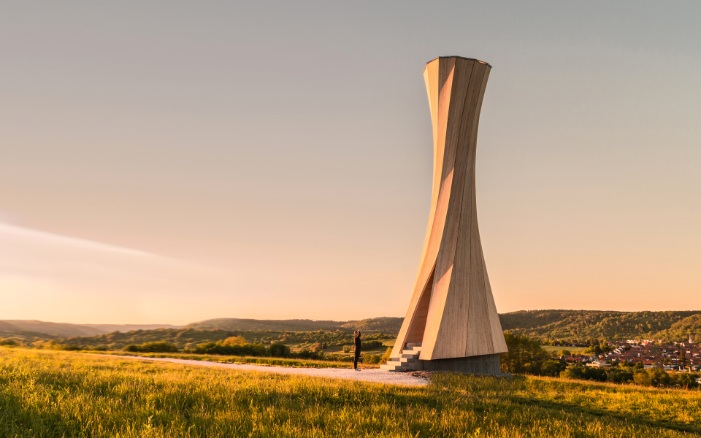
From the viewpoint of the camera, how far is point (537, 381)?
13.6 metres

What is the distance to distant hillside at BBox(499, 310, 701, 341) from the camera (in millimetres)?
46000

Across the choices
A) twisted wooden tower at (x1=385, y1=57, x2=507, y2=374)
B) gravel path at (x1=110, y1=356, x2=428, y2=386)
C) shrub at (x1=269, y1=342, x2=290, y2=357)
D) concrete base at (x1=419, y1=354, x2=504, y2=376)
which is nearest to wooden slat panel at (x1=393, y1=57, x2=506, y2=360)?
twisted wooden tower at (x1=385, y1=57, x2=507, y2=374)

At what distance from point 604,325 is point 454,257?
42.0 m

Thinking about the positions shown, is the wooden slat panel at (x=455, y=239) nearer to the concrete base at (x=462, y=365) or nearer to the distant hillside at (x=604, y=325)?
the concrete base at (x=462, y=365)

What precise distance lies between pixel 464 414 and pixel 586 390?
25.6 ft

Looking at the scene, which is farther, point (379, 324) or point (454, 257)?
point (379, 324)

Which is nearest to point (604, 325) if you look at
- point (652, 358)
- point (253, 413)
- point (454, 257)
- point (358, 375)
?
point (652, 358)

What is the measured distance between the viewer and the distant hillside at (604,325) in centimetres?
4600

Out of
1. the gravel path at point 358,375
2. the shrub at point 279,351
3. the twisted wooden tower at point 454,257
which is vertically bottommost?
the shrub at point 279,351

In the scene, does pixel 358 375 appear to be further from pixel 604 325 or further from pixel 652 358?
pixel 604 325

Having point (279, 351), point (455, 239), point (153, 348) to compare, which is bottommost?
point (153, 348)

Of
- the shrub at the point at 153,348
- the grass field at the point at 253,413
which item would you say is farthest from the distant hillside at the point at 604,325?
the grass field at the point at 253,413

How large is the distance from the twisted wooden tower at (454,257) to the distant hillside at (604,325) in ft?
107

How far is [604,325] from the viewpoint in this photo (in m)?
51.7
